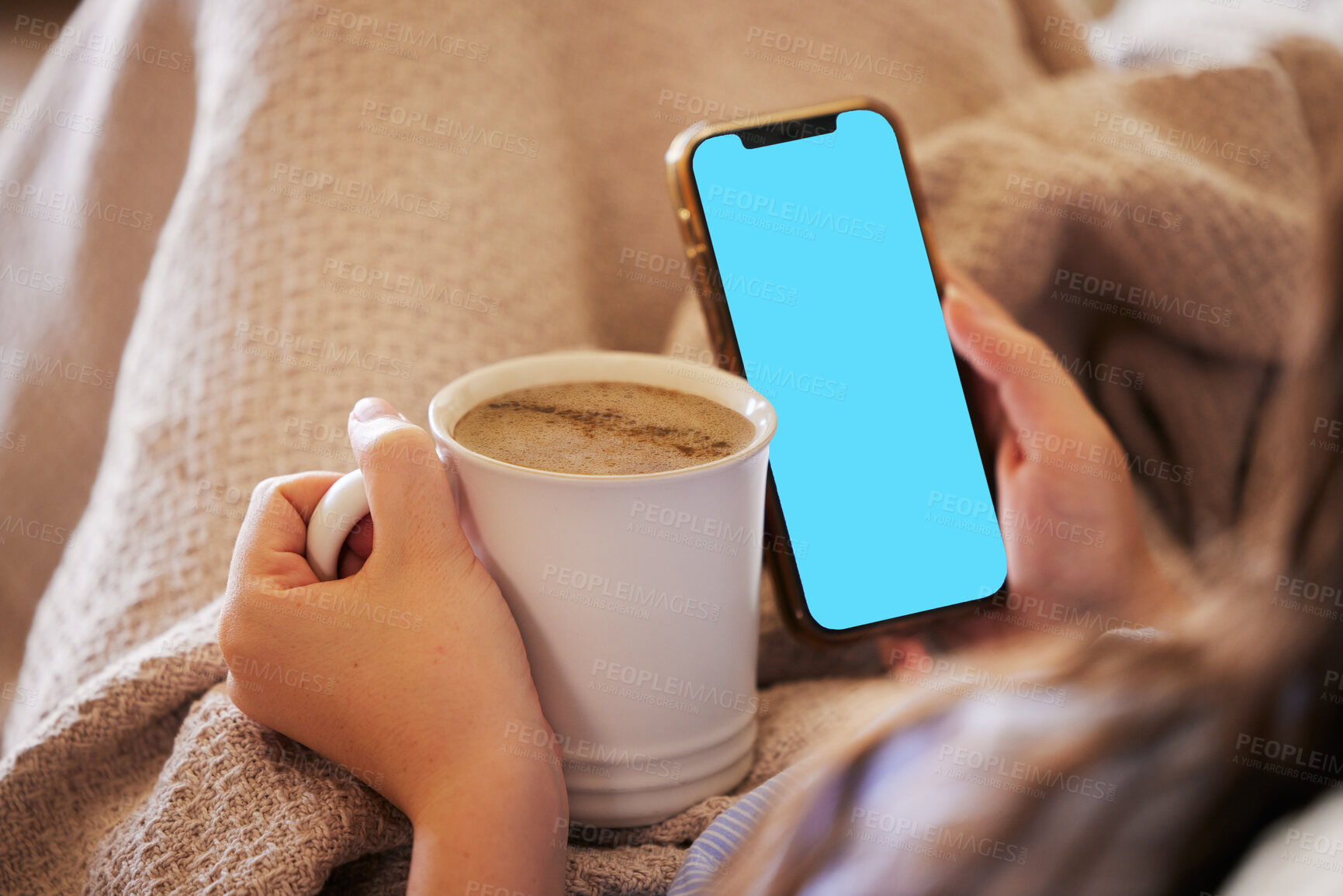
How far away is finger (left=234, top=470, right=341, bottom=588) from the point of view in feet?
1.33

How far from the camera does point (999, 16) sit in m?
0.97

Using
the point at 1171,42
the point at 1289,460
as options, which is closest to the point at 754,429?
the point at 1289,460

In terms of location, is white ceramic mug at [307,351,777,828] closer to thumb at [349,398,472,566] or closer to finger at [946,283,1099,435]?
thumb at [349,398,472,566]

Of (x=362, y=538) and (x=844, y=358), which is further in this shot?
(x=844, y=358)

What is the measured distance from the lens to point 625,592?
38 centimetres

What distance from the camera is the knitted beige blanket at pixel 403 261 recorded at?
466mm

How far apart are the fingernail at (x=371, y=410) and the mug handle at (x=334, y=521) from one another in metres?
0.03

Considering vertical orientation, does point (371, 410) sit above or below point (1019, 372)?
above

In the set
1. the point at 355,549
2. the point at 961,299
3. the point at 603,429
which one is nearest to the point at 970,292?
the point at 961,299

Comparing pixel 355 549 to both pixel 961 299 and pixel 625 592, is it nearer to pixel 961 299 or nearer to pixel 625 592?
pixel 625 592

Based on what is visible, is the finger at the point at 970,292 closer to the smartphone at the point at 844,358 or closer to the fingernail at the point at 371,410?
the smartphone at the point at 844,358

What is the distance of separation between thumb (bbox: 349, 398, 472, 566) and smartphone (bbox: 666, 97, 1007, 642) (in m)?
0.20

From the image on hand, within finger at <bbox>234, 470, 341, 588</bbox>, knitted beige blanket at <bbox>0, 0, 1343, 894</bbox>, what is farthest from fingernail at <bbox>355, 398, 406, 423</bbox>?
knitted beige blanket at <bbox>0, 0, 1343, 894</bbox>

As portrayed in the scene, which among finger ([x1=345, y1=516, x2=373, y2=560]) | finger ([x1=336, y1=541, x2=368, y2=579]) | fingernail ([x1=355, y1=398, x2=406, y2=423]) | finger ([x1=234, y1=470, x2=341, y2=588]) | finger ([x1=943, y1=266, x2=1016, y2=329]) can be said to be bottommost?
finger ([x1=943, y1=266, x2=1016, y2=329])
